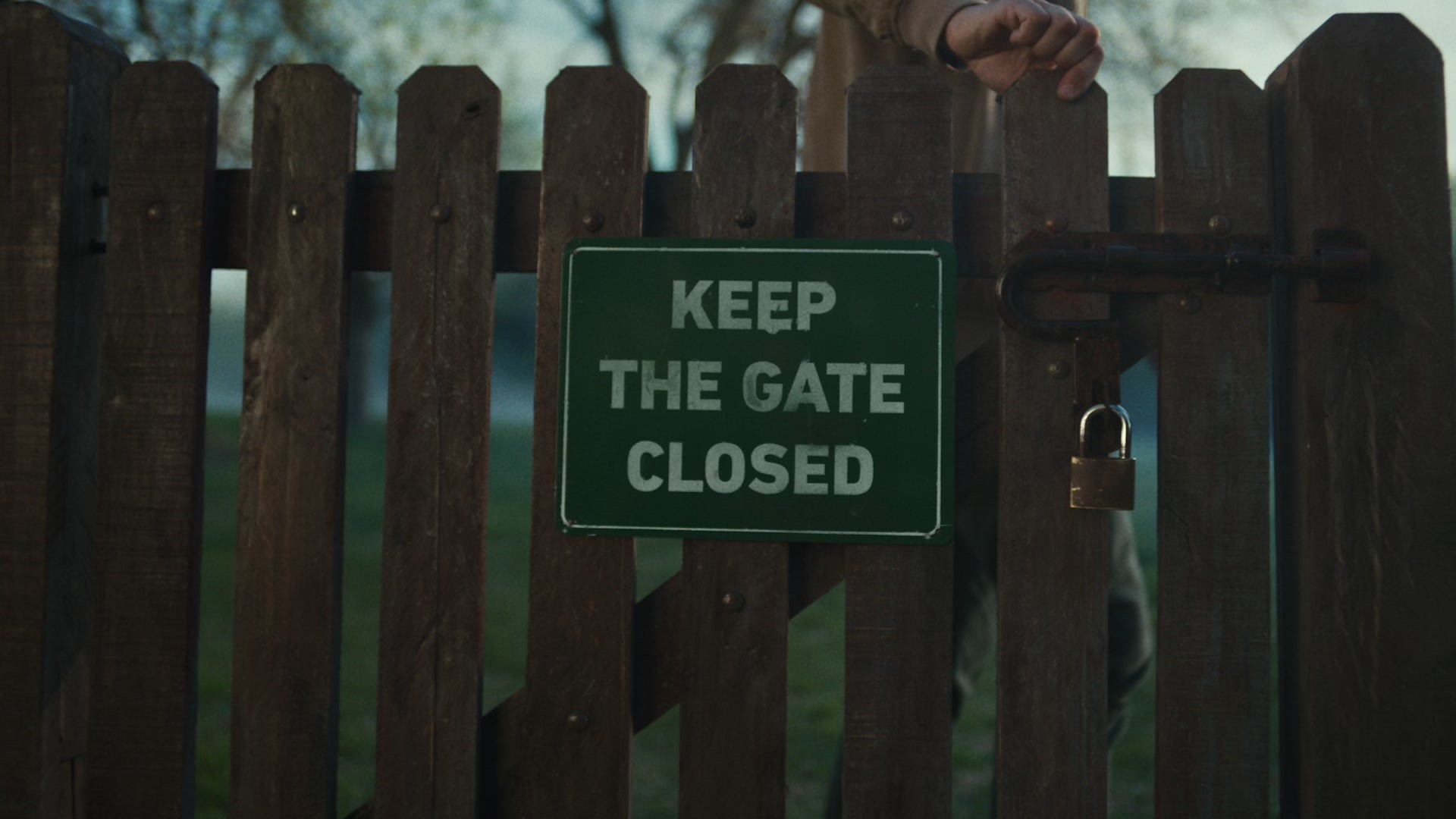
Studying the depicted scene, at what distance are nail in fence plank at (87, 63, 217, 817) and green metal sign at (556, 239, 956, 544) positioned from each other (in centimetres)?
67

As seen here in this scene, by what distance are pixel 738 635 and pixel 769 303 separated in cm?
54

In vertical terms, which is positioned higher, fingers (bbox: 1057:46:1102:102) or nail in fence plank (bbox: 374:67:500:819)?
fingers (bbox: 1057:46:1102:102)

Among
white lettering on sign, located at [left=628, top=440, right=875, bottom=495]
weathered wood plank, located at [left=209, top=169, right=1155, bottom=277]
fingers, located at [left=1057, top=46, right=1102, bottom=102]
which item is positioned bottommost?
white lettering on sign, located at [left=628, top=440, right=875, bottom=495]

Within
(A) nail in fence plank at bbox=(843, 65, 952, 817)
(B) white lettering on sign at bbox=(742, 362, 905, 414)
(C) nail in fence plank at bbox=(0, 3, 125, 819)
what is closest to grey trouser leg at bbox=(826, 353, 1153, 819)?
(A) nail in fence plank at bbox=(843, 65, 952, 817)

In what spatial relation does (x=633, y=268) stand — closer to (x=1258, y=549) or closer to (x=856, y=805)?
(x=856, y=805)

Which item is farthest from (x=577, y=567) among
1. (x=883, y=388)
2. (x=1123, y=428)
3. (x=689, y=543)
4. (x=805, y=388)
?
(x=1123, y=428)

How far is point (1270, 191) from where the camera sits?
1732 millimetres

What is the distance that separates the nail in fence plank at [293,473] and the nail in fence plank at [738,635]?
0.61 meters

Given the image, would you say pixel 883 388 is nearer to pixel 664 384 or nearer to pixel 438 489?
pixel 664 384

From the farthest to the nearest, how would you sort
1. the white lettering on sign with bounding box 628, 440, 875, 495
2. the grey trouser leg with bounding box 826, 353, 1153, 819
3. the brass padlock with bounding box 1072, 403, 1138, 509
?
the grey trouser leg with bounding box 826, 353, 1153, 819
the white lettering on sign with bounding box 628, 440, 875, 495
the brass padlock with bounding box 1072, 403, 1138, 509

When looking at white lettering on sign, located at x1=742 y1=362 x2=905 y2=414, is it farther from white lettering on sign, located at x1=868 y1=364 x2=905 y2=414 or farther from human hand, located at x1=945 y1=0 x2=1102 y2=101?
human hand, located at x1=945 y1=0 x2=1102 y2=101

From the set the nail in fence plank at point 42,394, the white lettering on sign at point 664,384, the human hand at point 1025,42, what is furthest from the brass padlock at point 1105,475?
the nail in fence plank at point 42,394

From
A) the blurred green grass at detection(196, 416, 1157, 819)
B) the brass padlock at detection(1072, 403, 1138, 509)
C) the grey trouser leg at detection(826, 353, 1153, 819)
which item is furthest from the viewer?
the blurred green grass at detection(196, 416, 1157, 819)

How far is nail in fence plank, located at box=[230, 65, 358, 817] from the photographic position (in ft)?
5.84
